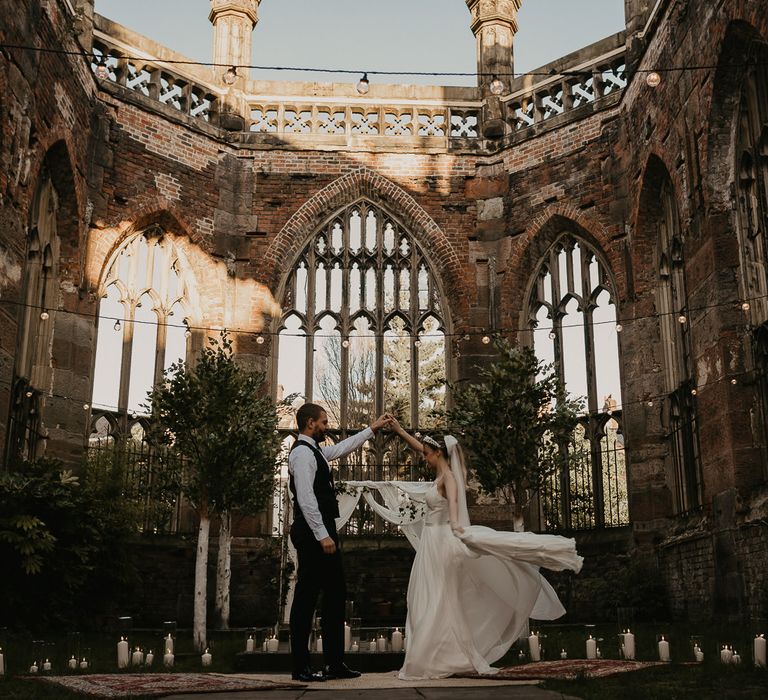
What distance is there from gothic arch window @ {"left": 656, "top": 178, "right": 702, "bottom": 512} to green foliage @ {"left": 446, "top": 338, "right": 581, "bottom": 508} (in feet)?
6.65

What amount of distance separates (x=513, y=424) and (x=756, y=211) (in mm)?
4282

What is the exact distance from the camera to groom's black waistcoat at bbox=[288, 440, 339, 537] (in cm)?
669

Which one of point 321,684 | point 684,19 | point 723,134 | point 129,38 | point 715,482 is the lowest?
point 321,684

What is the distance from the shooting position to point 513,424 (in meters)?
13.6

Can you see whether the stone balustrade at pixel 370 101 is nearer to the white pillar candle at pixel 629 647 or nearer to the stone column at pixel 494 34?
the stone column at pixel 494 34

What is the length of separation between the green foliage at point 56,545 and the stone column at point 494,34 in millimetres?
10840

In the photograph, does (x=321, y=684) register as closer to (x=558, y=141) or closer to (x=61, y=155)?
(x=61, y=155)

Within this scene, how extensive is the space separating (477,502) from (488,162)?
6.36m

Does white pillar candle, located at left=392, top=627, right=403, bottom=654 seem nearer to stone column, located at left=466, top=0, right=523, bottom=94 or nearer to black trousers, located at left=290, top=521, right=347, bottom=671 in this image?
black trousers, located at left=290, top=521, right=347, bottom=671

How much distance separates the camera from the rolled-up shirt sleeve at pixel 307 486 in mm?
6488

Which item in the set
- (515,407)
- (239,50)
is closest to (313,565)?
(515,407)

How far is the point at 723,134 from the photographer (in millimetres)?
12930

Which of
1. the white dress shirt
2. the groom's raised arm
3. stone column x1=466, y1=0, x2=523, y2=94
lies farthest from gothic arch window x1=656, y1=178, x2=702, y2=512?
the white dress shirt

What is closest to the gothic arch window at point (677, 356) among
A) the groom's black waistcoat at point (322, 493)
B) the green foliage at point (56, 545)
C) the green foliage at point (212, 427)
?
the green foliage at point (212, 427)
